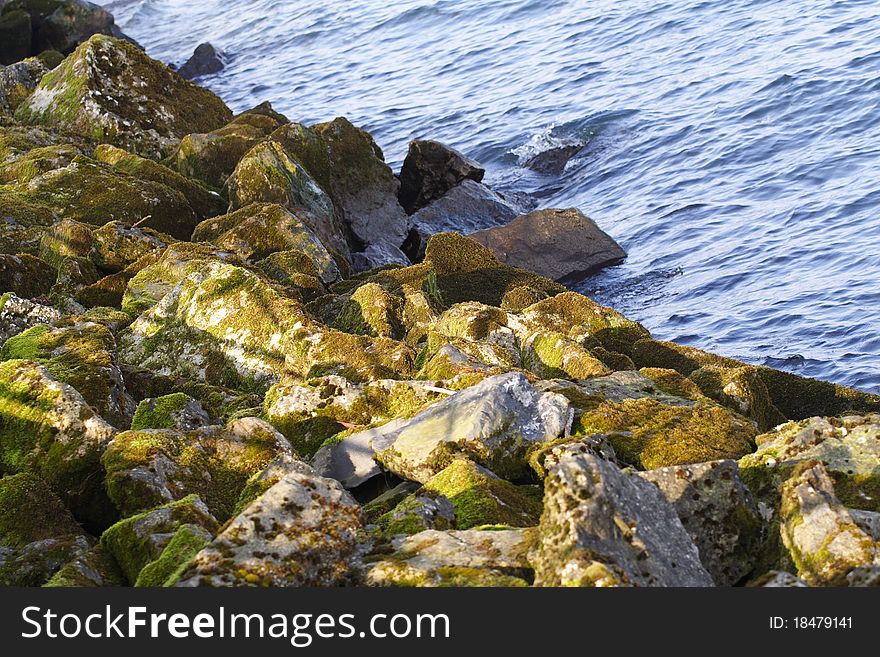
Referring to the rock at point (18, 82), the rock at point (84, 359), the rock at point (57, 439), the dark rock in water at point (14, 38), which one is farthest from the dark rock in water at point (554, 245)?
the dark rock in water at point (14, 38)

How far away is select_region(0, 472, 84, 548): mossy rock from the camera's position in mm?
7977

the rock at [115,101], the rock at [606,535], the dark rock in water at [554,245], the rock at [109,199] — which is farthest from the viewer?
the rock at [115,101]

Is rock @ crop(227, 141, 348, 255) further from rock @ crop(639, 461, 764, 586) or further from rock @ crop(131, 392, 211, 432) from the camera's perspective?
rock @ crop(639, 461, 764, 586)

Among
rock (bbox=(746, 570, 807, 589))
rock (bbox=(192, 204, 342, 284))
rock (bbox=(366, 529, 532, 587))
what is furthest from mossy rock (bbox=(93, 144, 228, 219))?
rock (bbox=(746, 570, 807, 589))

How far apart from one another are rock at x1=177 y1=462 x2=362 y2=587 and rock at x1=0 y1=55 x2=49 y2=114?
74.5ft

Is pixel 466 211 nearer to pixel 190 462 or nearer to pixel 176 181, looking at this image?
pixel 176 181

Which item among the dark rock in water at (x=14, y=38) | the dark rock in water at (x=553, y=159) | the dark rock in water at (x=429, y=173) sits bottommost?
the dark rock in water at (x=553, y=159)

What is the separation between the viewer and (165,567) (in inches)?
261

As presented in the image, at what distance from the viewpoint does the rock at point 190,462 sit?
27.2 feet

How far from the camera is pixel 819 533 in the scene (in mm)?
6152

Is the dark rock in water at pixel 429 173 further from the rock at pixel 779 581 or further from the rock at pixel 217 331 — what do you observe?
the rock at pixel 779 581

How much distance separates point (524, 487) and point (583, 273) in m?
14.2

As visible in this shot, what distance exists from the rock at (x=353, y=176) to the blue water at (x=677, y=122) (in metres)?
5.16

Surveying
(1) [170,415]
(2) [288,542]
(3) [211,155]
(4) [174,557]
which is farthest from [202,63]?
(2) [288,542]
